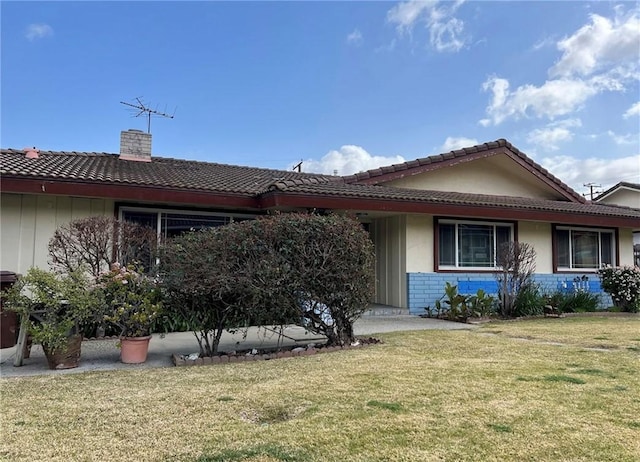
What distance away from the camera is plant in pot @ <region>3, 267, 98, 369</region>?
6.09 metres

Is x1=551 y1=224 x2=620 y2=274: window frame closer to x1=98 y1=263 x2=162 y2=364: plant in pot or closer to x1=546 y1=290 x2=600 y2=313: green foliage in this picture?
x1=546 y1=290 x2=600 y2=313: green foliage

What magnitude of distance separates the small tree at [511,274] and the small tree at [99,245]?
830 centimetres

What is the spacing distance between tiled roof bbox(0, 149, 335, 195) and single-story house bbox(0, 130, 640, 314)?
1.3 inches

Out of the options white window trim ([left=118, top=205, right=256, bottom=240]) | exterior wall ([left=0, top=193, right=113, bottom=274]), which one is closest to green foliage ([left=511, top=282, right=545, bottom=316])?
white window trim ([left=118, top=205, right=256, bottom=240])

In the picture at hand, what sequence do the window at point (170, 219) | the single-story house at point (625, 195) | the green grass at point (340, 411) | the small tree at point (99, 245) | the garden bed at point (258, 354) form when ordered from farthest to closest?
the single-story house at point (625, 195)
the window at point (170, 219)
the small tree at point (99, 245)
the garden bed at point (258, 354)
the green grass at point (340, 411)

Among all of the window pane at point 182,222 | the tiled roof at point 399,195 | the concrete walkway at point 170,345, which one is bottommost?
the concrete walkway at point 170,345

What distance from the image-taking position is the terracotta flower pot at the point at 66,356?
621 cm

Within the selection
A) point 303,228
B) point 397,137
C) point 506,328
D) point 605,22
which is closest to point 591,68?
point 605,22

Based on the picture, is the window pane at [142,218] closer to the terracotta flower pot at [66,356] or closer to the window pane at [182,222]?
the window pane at [182,222]

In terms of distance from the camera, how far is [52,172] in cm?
962

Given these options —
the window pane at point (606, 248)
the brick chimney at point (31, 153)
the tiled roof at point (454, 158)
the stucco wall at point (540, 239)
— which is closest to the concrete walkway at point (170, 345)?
the tiled roof at point (454, 158)

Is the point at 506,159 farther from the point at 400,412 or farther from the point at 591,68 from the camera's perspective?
the point at 400,412

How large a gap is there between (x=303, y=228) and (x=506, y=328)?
5.57 metres

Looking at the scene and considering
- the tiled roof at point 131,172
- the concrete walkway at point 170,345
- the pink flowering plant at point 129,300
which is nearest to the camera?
the concrete walkway at point 170,345
